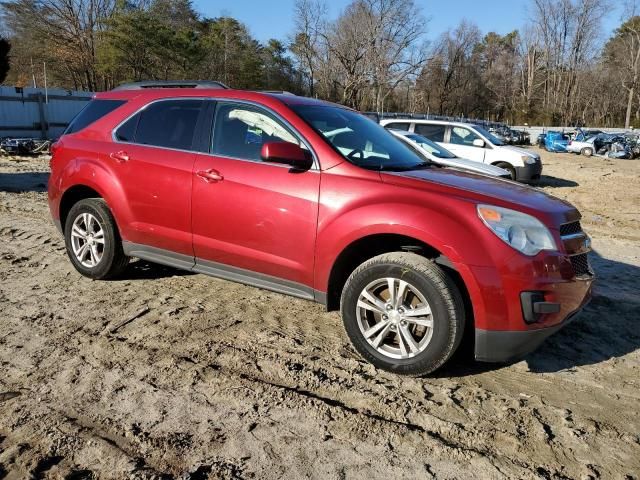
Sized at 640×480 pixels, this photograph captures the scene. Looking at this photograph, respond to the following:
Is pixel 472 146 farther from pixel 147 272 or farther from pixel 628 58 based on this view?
pixel 628 58

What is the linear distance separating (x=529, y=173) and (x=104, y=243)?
1252 cm

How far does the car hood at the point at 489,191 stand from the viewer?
3.33 m

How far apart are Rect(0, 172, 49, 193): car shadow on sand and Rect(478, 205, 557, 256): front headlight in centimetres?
1007

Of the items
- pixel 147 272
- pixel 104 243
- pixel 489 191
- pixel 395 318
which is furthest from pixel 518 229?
pixel 147 272

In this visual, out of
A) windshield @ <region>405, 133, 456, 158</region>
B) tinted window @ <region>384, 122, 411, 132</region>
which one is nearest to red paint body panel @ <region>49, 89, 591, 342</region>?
windshield @ <region>405, 133, 456, 158</region>

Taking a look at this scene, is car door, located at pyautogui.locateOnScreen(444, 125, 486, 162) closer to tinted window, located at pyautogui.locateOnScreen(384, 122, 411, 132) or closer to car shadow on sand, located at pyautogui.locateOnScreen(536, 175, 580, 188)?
tinted window, located at pyautogui.locateOnScreen(384, 122, 411, 132)

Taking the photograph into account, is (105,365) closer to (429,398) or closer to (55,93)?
(429,398)

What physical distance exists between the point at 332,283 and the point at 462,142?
12169 millimetres

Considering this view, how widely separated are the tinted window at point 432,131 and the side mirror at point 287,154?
38.2 feet

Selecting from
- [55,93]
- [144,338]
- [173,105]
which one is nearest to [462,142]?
[173,105]

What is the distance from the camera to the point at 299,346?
3.84 metres

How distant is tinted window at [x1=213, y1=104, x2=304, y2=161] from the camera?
158 inches

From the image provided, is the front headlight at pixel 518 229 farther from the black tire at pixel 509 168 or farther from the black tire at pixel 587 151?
the black tire at pixel 587 151

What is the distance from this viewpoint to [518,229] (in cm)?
319
